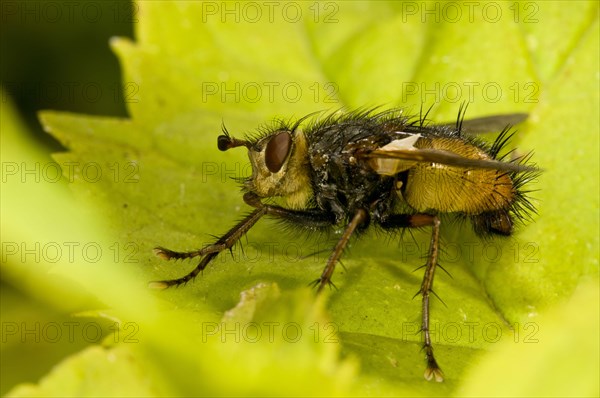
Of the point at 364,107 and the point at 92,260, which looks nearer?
the point at 92,260

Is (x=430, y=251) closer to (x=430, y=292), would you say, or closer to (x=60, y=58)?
(x=430, y=292)

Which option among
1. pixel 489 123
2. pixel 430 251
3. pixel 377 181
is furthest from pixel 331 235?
pixel 489 123

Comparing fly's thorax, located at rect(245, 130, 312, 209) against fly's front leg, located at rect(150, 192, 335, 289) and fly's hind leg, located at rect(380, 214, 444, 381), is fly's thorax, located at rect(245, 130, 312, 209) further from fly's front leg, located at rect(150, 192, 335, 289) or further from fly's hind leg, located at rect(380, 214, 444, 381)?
fly's hind leg, located at rect(380, 214, 444, 381)

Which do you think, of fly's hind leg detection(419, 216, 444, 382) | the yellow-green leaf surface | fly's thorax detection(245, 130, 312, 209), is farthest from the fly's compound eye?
fly's hind leg detection(419, 216, 444, 382)

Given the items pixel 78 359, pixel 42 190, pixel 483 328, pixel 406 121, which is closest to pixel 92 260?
pixel 42 190

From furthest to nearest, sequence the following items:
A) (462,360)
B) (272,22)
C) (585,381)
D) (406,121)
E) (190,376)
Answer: (272,22) → (406,121) → (462,360) → (190,376) → (585,381)

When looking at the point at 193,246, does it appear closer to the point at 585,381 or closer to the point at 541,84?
the point at 541,84

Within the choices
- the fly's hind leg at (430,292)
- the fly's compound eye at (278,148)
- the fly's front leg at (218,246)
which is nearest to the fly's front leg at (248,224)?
the fly's front leg at (218,246)
